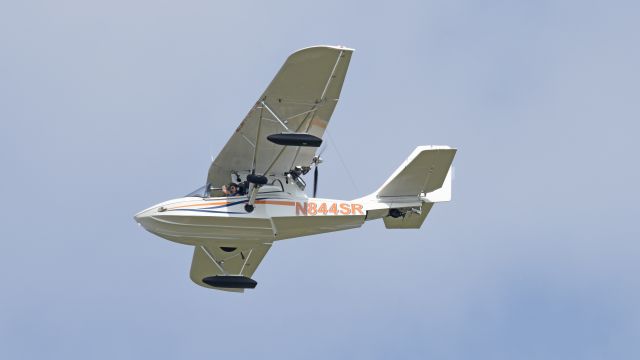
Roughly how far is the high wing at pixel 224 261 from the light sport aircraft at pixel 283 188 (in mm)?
1299

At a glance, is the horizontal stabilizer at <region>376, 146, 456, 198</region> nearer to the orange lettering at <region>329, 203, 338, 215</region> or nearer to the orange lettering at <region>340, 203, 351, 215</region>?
the orange lettering at <region>340, 203, 351, 215</region>

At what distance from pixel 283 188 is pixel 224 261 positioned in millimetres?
5041

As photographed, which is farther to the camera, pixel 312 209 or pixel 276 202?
pixel 312 209

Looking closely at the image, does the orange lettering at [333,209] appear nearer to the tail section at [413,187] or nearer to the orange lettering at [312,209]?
the orange lettering at [312,209]

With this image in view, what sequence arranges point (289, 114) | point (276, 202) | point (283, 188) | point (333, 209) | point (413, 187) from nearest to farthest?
1. point (289, 114)
2. point (276, 202)
3. point (283, 188)
4. point (333, 209)
5. point (413, 187)

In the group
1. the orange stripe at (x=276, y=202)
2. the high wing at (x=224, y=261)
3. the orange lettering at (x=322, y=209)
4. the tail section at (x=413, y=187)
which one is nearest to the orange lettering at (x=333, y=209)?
the orange lettering at (x=322, y=209)

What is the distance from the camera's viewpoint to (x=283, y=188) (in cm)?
3788

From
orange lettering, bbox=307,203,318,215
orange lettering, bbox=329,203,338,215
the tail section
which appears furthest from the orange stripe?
the tail section

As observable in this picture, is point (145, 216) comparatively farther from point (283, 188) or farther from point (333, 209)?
point (333, 209)

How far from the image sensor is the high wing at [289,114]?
34.1 metres

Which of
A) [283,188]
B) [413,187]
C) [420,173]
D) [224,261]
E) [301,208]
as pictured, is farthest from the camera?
[224,261]

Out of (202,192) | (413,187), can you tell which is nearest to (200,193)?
(202,192)

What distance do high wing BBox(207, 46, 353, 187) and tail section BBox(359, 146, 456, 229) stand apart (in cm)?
267

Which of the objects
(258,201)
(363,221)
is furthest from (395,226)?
(258,201)
